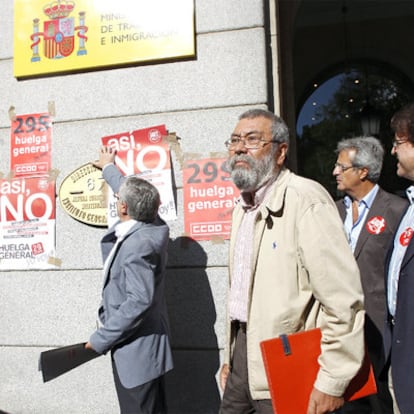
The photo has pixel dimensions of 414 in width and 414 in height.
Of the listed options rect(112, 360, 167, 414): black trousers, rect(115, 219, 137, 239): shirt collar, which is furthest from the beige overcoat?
rect(115, 219, 137, 239): shirt collar

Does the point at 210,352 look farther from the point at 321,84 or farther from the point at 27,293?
the point at 321,84

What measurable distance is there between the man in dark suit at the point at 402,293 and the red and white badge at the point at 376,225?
0.76 meters

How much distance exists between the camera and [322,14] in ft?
31.4

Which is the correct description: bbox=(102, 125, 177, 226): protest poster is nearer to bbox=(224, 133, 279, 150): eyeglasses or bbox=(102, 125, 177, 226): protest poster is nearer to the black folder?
the black folder

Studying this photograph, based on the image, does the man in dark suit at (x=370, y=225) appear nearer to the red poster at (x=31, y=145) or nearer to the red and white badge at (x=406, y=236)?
the red and white badge at (x=406, y=236)

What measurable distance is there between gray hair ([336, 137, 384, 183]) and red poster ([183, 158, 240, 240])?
99 centimetres

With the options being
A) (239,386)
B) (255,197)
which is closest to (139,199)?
(255,197)

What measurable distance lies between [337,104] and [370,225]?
772 centimetres

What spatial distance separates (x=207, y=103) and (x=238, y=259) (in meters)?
1.96

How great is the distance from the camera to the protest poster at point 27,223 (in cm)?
425

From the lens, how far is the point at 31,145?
4324 millimetres

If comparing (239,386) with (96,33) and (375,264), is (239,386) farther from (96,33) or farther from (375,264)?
(96,33)

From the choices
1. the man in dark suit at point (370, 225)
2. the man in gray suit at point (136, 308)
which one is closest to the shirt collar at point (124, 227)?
the man in gray suit at point (136, 308)

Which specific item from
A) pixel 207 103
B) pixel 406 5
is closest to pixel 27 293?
pixel 207 103
